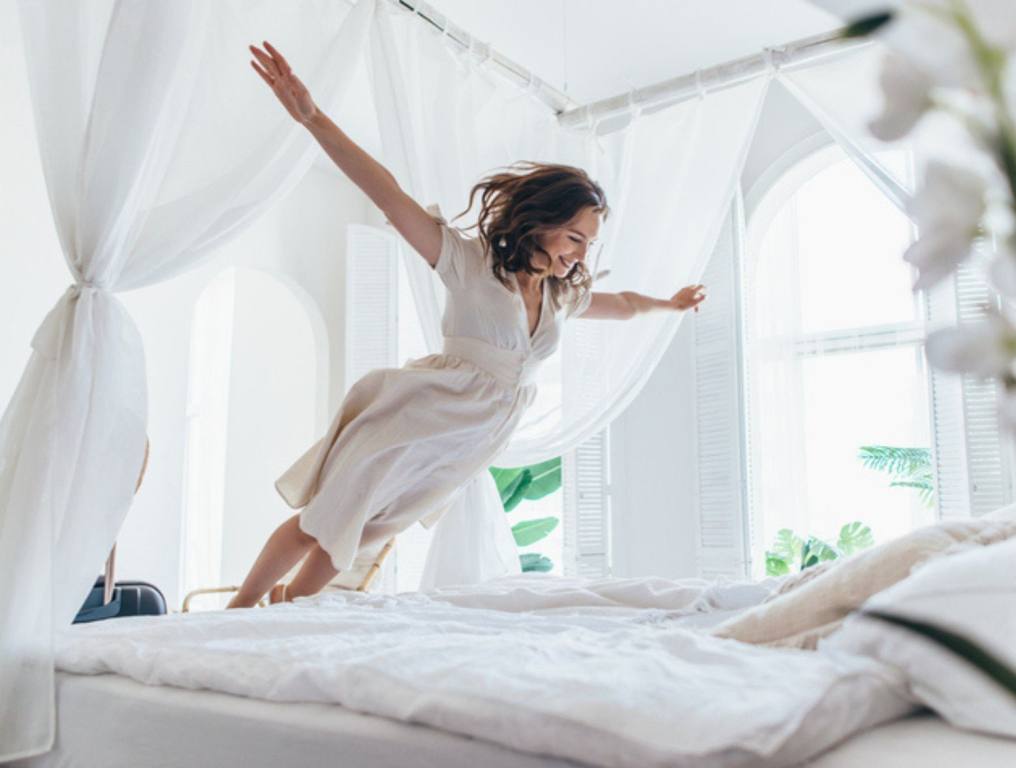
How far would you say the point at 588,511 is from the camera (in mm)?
3900

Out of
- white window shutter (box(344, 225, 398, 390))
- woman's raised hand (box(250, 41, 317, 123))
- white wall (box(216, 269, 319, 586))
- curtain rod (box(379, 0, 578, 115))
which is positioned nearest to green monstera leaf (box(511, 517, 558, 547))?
white wall (box(216, 269, 319, 586))

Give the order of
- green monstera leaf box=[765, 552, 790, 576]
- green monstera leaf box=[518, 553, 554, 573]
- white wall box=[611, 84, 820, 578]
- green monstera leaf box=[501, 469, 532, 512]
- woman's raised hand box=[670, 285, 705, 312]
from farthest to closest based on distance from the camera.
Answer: green monstera leaf box=[501, 469, 532, 512] → green monstera leaf box=[518, 553, 554, 573] → green monstera leaf box=[765, 552, 790, 576] → white wall box=[611, 84, 820, 578] → woman's raised hand box=[670, 285, 705, 312]

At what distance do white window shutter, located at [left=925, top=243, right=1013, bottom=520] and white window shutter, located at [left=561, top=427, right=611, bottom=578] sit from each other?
1.26 meters

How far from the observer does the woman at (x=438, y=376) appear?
2.29 m

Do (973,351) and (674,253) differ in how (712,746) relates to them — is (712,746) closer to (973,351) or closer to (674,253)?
(973,351)

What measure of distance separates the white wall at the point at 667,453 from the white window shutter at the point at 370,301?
1288 millimetres

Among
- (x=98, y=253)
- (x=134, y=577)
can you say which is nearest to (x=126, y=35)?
(x=98, y=253)

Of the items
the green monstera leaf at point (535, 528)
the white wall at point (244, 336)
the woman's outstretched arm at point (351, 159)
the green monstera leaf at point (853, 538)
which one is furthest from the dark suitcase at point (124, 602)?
the green monstera leaf at point (535, 528)

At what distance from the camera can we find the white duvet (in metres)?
0.80

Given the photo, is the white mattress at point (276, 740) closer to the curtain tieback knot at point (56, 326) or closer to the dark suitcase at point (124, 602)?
the curtain tieback knot at point (56, 326)

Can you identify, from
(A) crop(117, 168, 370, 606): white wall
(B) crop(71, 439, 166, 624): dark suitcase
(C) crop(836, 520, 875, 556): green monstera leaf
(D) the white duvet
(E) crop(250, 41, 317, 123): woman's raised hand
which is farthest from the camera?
(C) crop(836, 520, 875, 556): green monstera leaf

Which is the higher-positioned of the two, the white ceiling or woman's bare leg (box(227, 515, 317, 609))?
the white ceiling

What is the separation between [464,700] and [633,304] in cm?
234

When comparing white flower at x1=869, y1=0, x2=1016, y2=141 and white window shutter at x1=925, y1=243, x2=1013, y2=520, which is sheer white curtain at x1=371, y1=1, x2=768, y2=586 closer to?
white window shutter at x1=925, y1=243, x2=1013, y2=520
